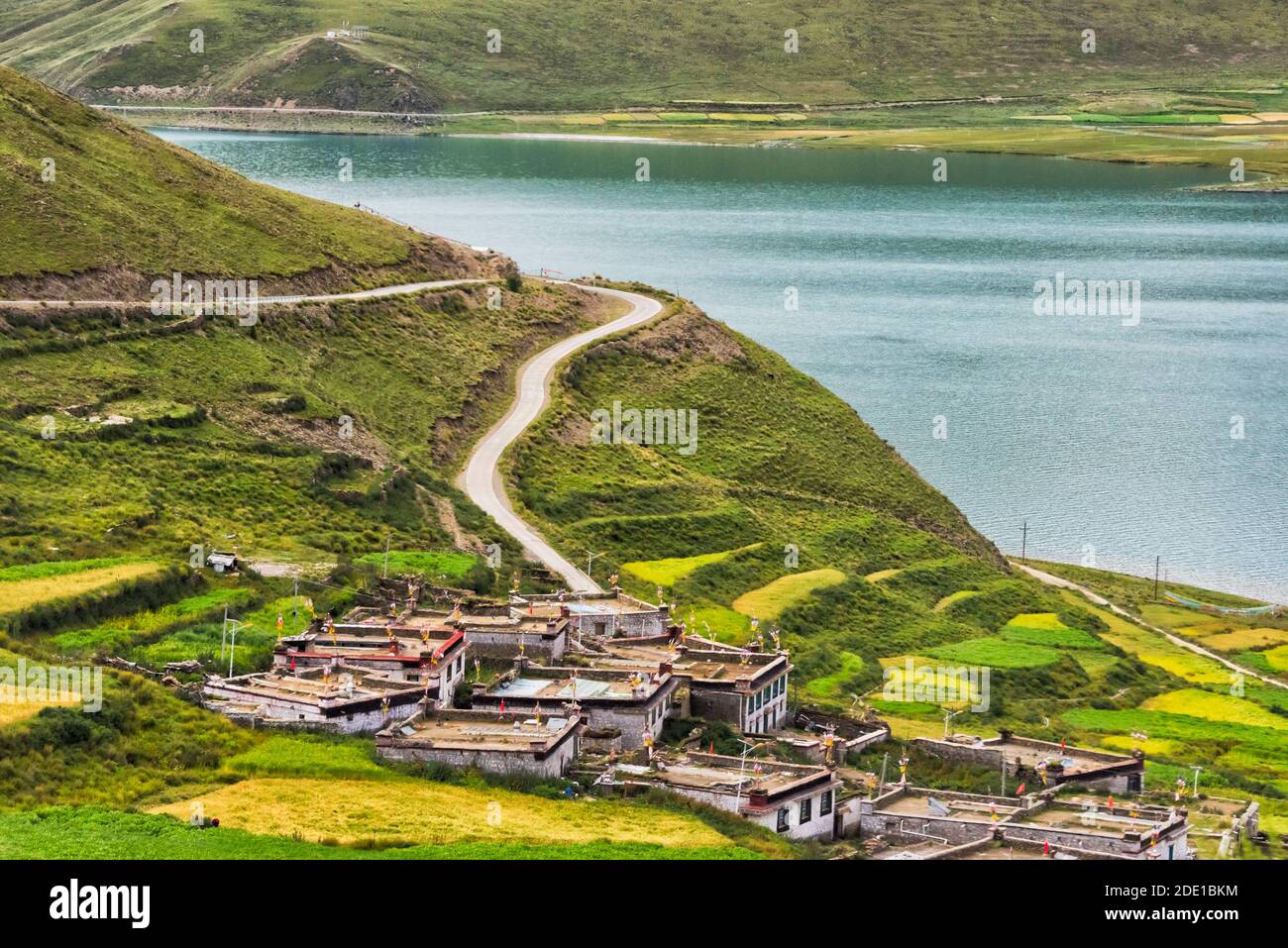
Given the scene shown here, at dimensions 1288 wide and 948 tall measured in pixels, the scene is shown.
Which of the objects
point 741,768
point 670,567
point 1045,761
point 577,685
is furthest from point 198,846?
point 670,567

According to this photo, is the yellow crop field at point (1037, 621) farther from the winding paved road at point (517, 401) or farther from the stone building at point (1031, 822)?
the stone building at point (1031, 822)

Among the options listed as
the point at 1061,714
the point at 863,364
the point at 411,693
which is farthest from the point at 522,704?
the point at 863,364

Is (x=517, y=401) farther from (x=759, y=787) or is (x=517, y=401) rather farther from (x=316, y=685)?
(x=759, y=787)

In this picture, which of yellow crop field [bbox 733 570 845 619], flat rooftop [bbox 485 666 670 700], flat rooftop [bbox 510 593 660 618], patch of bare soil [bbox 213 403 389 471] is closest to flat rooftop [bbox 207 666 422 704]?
flat rooftop [bbox 485 666 670 700]

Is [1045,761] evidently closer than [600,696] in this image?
No

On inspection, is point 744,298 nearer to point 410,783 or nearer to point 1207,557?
point 1207,557

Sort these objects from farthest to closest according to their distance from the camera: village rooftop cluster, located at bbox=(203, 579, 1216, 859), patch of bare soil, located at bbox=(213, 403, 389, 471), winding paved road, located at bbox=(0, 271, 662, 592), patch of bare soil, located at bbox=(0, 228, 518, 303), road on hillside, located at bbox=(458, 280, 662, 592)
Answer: patch of bare soil, located at bbox=(0, 228, 518, 303), patch of bare soil, located at bbox=(213, 403, 389, 471), winding paved road, located at bbox=(0, 271, 662, 592), road on hillside, located at bbox=(458, 280, 662, 592), village rooftop cluster, located at bbox=(203, 579, 1216, 859)

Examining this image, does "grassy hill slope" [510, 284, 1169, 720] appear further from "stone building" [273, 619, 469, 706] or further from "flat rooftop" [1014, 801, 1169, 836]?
"flat rooftop" [1014, 801, 1169, 836]
